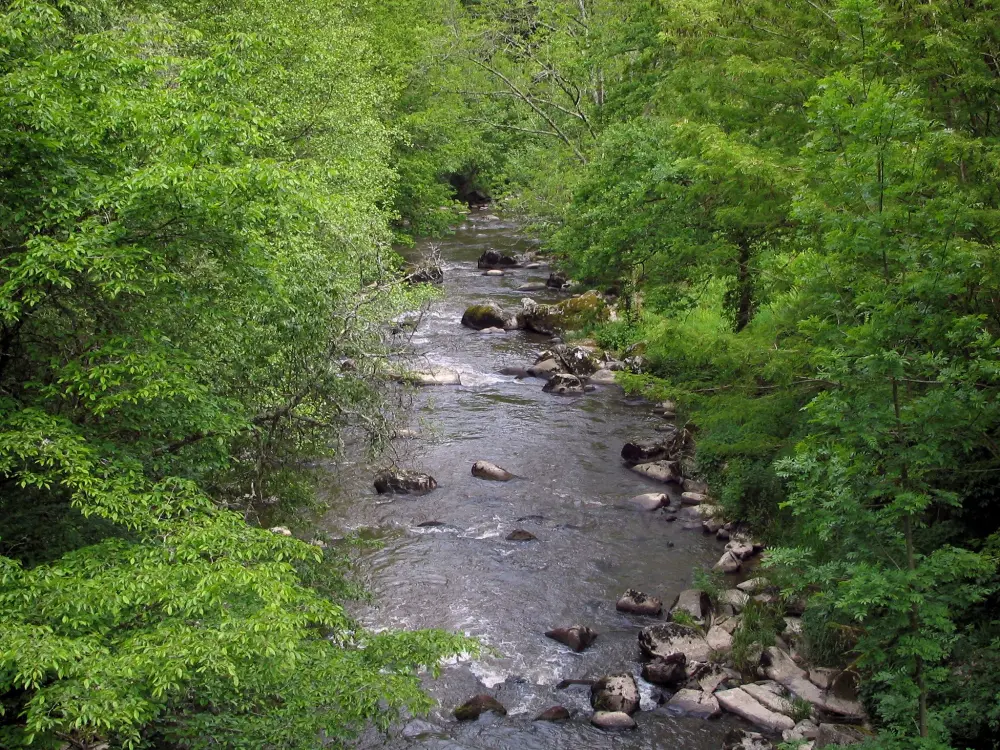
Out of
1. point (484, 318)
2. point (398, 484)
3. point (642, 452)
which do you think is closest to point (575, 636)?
point (398, 484)

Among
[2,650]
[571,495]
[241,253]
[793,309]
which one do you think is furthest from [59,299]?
[571,495]

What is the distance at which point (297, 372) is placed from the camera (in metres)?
12.3

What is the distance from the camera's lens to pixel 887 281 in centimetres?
833

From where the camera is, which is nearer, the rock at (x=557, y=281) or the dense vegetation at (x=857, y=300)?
the dense vegetation at (x=857, y=300)

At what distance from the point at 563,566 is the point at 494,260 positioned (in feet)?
78.0

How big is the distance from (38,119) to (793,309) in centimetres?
905

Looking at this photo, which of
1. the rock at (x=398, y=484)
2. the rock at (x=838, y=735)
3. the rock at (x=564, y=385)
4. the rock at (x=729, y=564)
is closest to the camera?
the rock at (x=838, y=735)

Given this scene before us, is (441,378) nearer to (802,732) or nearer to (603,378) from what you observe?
(603,378)

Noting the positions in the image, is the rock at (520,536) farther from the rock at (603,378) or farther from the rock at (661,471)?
the rock at (603,378)

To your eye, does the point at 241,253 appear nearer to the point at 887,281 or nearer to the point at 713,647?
the point at 887,281

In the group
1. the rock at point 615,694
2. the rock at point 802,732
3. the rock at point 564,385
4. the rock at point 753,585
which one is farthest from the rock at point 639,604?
the rock at point 564,385

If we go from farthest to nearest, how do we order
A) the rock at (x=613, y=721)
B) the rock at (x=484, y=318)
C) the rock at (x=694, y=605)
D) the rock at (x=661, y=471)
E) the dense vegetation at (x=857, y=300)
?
the rock at (x=484, y=318)
the rock at (x=661, y=471)
the rock at (x=694, y=605)
the rock at (x=613, y=721)
the dense vegetation at (x=857, y=300)

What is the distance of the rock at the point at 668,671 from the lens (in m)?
12.6

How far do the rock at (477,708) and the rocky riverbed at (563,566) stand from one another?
3 centimetres
